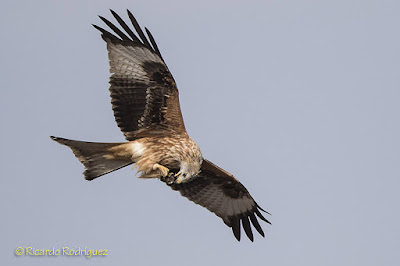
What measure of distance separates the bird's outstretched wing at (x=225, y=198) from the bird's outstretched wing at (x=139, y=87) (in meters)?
1.76

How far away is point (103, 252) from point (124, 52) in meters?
3.17

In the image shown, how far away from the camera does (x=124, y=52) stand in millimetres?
10320

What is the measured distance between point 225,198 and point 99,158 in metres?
2.84

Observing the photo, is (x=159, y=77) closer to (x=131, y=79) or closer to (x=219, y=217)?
(x=131, y=79)

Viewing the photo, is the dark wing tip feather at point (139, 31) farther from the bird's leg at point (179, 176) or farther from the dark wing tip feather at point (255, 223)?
the dark wing tip feather at point (255, 223)

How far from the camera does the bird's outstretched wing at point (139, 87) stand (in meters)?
10.3

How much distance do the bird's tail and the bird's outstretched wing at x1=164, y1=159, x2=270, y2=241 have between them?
1.92m

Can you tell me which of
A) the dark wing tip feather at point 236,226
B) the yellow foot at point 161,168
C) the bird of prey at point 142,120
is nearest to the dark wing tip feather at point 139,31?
the bird of prey at point 142,120

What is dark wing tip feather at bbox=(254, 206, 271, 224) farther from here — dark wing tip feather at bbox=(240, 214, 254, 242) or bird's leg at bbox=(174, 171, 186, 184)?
bird's leg at bbox=(174, 171, 186, 184)

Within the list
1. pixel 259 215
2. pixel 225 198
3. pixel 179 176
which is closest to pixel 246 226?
pixel 259 215

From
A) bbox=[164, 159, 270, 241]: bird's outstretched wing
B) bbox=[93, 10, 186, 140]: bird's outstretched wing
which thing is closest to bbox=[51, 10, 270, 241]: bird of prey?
bbox=[93, 10, 186, 140]: bird's outstretched wing

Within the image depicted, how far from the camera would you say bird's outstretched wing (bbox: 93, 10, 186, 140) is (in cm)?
1028

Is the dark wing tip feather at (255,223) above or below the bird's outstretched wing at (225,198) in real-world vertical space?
below

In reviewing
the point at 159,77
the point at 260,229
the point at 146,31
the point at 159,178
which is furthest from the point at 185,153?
the point at 260,229
